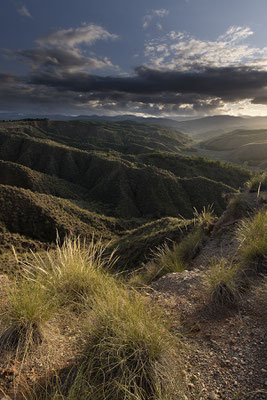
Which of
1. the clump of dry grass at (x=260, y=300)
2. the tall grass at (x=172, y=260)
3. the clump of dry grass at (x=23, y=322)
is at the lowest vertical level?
the tall grass at (x=172, y=260)

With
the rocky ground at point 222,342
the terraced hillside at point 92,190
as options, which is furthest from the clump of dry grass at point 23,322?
the terraced hillside at point 92,190

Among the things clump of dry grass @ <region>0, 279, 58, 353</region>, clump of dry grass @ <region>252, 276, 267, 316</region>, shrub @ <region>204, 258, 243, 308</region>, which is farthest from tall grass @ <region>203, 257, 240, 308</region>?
clump of dry grass @ <region>0, 279, 58, 353</region>

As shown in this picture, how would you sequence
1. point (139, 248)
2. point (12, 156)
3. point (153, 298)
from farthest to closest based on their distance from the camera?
point (12, 156)
point (139, 248)
point (153, 298)

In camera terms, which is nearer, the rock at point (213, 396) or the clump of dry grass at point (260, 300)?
the rock at point (213, 396)

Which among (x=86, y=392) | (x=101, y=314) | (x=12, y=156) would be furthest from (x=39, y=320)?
(x=12, y=156)

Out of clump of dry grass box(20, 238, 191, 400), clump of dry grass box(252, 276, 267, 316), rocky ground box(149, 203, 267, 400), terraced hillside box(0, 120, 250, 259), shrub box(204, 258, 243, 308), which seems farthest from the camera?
terraced hillside box(0, 120, 250, 259)

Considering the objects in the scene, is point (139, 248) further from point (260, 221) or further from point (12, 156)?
point (12, 156)

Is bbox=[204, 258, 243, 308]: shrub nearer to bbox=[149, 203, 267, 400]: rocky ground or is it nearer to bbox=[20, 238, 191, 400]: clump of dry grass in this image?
bbox=[149, 203, 267, 400]: rocky ground

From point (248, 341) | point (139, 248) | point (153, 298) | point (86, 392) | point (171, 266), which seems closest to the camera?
point (86, 392)

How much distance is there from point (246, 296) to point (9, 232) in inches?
1054

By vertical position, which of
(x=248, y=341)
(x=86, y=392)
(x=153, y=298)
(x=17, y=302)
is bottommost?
(x=153, y=298)

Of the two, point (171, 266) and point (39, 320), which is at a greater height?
point (39, 320)

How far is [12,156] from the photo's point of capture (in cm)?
8244

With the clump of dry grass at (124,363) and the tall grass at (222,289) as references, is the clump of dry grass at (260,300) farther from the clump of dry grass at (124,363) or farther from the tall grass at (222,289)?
the clump of dry grass at (124,363)
